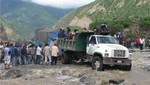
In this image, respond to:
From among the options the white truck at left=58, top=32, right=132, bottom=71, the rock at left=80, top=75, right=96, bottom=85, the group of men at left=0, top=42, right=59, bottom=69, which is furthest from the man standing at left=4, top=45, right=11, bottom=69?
the rock at left=80, top=75, right=96, bottom=85

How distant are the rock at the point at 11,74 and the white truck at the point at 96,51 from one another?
4.52 meters

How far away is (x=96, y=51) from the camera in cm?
2447

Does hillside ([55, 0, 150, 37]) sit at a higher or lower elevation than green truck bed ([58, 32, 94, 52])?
higher

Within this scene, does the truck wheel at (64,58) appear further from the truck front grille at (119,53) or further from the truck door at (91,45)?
the truck front grille at (119,53)

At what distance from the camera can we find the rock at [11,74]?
2323 centimetres

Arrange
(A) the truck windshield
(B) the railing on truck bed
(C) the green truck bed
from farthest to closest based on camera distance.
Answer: (B) the railing on truck bed, (C) the green truck bed, (A) the truck windshield

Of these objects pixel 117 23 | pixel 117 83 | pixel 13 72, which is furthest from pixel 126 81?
pixel 117 23

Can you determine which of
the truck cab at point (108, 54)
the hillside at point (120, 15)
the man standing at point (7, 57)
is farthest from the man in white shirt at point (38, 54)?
the hillside at point (120, 15)

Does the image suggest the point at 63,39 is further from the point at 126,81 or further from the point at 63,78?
the point at 126,81

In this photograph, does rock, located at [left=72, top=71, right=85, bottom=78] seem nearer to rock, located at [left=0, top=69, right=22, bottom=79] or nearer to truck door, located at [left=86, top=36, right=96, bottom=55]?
truck door, located at [left=86, top=36, right=96, bottom=55]

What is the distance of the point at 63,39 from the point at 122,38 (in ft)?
37.5

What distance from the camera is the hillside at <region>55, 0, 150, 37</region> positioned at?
49.0 meters

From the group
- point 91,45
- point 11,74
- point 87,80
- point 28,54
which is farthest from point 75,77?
point 28,54

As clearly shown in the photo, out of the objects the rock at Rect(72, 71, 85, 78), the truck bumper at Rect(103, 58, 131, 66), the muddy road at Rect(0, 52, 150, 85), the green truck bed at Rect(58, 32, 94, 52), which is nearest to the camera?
the muddy road at Rect(0, 52, 150, 85)
